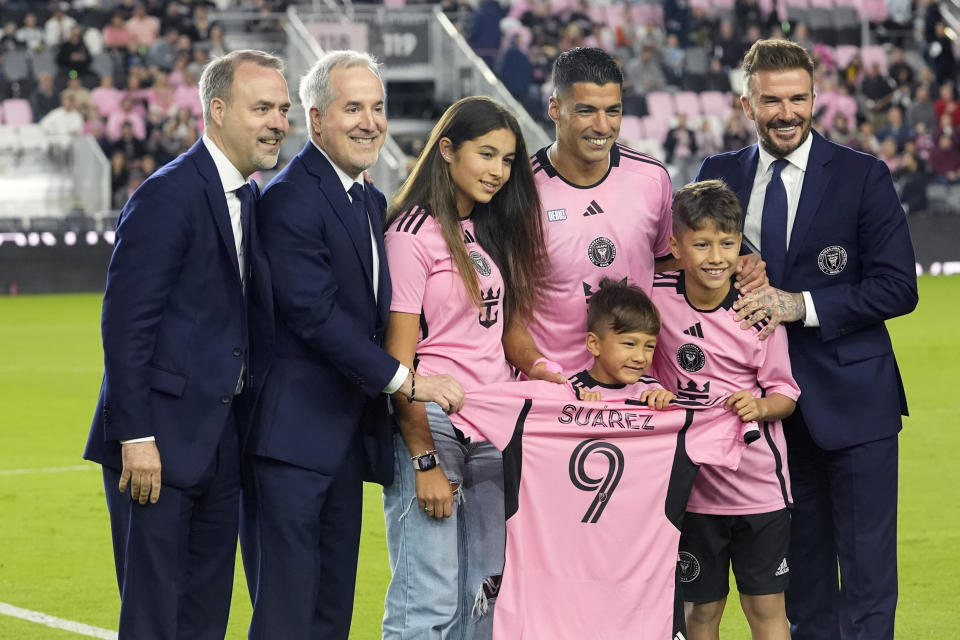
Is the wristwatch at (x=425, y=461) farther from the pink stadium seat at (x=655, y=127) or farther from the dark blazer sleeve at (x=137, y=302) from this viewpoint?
the pink stadium seat at (x=655, y=127)

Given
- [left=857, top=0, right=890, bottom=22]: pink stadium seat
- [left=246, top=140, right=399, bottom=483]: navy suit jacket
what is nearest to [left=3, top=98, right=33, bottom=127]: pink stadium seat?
[left=857, top=0, right=890, bottom=22]: pink stadium seat

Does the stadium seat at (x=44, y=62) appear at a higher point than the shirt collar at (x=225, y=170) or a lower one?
higher

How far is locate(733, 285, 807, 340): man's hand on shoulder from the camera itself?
4.55 metres

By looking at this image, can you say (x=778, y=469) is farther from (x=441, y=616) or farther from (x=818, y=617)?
(x=441, y=616)

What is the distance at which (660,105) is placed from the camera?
23.6 meters

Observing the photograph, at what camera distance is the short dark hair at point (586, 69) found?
4633 mm

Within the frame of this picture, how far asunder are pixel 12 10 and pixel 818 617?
67.1 feet

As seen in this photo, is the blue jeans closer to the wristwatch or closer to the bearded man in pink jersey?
the wristwatch

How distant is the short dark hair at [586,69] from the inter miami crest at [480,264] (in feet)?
2.12

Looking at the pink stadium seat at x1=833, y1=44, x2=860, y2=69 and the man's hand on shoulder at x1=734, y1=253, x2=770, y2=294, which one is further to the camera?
the pink stadium seat at x1=833, y1=44, x2=860, y2=69

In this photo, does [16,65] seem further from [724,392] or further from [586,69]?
[724,392]

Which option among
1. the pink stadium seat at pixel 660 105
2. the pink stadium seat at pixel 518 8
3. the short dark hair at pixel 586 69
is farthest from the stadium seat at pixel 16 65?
the short dark hair at pixel 586 69

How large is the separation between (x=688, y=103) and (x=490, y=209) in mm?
19686

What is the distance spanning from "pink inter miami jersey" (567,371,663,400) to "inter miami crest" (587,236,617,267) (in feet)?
1.20
